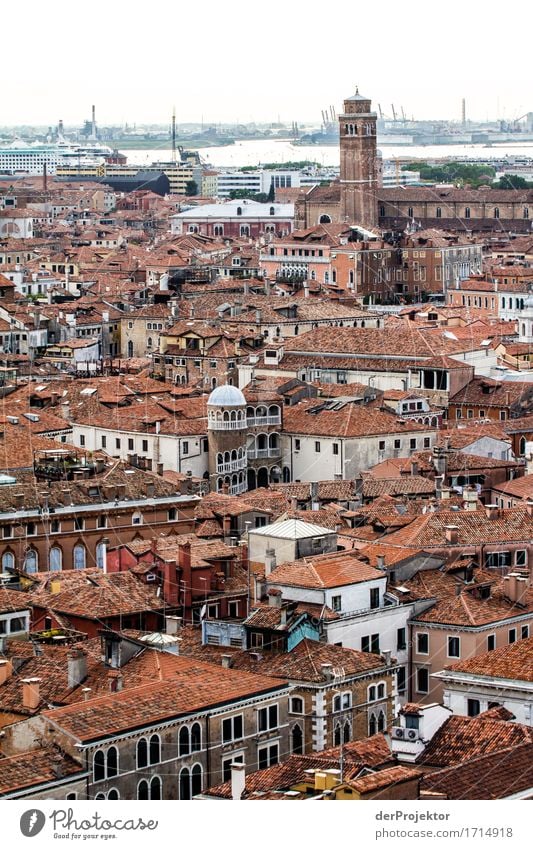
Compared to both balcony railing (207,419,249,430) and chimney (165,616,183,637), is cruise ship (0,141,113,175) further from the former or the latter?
chimney (165,616,183,637)

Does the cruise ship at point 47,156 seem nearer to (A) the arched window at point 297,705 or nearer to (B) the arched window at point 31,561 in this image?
(B) the arched window at point 31,561

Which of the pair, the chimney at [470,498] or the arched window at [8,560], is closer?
the arched window at [8,560]

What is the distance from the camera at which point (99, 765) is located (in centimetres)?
646

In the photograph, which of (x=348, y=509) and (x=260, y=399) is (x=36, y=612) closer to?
(x=348, y=509)

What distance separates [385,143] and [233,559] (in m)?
51.0

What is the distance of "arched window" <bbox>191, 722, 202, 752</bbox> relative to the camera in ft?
22.6

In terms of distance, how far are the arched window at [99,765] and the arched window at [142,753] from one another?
7.0 inches

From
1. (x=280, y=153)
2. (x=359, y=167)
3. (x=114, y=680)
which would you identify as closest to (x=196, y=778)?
(x=114, y=680)

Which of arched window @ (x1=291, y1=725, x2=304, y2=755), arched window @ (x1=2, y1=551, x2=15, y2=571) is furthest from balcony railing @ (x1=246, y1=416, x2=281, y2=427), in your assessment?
arched window @ (x1=291, y1=725, x2=304, y2=755)

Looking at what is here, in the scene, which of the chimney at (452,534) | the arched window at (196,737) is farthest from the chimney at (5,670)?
the chimney at (452,534)

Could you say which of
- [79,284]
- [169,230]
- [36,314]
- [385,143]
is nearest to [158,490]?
[36,314]

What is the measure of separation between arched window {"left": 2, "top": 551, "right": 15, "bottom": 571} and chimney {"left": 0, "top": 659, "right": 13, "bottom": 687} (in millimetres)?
2939

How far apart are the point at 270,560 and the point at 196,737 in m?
2.63

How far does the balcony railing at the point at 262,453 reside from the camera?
49.1 feet
